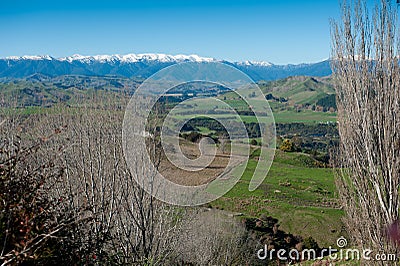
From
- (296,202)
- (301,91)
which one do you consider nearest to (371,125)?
(296,202)

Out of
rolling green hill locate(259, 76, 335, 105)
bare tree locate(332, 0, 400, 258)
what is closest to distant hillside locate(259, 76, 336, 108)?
rolling green hill locate(259, 76, 335, 105)

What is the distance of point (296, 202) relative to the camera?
33.5m

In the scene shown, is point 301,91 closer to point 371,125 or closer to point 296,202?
point 296,202

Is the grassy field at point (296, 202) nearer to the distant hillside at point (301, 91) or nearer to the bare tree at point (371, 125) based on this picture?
the bare tree at point (371, 125)

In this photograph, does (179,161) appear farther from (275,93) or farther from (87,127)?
(275,93)

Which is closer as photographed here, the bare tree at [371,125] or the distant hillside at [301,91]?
the bare tree at [371,125]

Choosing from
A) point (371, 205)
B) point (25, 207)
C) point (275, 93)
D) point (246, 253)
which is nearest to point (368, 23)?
point (371, 205)

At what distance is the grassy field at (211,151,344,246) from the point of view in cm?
2768

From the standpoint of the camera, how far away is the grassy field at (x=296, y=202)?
1090 inches

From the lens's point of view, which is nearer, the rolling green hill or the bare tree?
the bare tree

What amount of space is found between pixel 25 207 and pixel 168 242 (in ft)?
18.3

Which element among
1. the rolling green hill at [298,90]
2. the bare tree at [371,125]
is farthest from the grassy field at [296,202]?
the rolling green hill at [298,90]

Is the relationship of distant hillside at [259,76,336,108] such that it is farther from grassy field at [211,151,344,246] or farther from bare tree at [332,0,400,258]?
bare tree at [332,0,400,258]

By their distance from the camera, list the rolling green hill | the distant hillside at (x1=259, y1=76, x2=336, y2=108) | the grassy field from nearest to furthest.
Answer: the grassy field
the distant hillside at (x1=259, y1=76, x2=336, y2=108)
the rolling green hill
